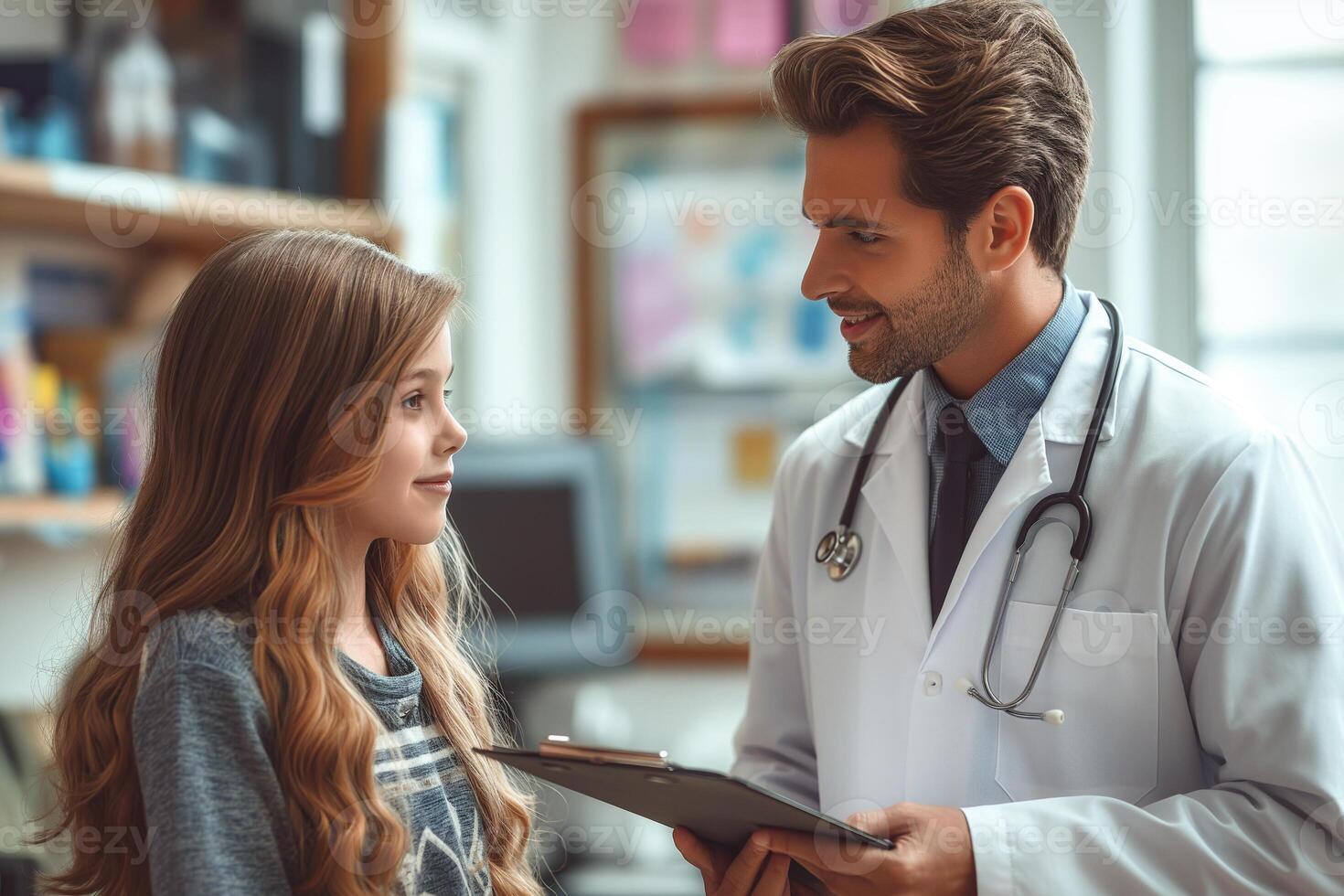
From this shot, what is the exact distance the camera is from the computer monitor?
256cm

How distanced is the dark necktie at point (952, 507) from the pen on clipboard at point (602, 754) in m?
0.50

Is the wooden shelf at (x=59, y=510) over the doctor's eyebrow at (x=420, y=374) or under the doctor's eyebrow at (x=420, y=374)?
under

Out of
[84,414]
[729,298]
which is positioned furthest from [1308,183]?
[84,414]

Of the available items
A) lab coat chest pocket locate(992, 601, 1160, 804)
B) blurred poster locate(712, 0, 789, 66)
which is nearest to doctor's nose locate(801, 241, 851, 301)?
lab coat chest pocket locate(992, 601, 1160, 804)

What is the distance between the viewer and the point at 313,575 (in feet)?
3.60

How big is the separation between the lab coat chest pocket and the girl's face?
63 cm

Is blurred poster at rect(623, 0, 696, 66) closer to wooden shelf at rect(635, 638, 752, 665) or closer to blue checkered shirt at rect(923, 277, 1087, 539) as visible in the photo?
wooden shelf at rect(635, 638, 752, 665)

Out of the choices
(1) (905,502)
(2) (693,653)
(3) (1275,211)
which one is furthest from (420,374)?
(3) (1275,211)

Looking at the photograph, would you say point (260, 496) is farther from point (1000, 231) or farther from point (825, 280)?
point (1000, 231)

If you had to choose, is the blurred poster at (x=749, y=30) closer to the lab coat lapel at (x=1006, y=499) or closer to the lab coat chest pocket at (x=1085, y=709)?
the lab coat lapel at (x=1006, y=499)

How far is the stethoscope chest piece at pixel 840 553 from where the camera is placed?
1.47 m

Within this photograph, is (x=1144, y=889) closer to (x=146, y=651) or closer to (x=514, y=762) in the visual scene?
(x=514, y=762)

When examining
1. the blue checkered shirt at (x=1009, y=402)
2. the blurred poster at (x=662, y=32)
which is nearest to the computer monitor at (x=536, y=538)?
the blurred poster at (x=662, y=32)

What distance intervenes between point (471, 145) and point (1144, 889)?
2388mm
